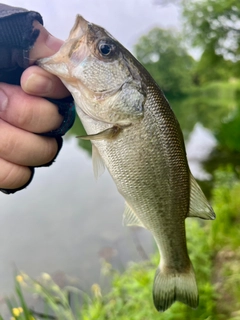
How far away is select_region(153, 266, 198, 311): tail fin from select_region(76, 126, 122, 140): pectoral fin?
3.20 feet

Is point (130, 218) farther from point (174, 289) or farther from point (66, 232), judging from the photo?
point (66, 232)

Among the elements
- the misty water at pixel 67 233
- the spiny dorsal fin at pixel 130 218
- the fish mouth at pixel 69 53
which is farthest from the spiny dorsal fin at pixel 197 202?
the misty water at pixel 67 233

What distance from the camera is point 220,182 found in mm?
8156

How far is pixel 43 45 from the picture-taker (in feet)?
5.36

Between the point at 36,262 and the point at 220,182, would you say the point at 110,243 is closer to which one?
the point at 36,262

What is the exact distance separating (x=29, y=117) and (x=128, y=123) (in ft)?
1.66

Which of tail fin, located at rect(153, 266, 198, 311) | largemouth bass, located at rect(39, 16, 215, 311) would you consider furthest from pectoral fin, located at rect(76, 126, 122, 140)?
tail fin, located at rect(153, 266, 198, 311)

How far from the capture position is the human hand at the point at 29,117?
1.58 meters

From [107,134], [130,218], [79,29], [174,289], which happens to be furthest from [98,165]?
[174,289]

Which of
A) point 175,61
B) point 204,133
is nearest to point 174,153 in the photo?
point 204,133

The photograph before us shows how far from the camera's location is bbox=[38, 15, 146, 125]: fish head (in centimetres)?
175

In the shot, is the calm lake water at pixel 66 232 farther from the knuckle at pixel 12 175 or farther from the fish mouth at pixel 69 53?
the fish mouth at pixel 69 53

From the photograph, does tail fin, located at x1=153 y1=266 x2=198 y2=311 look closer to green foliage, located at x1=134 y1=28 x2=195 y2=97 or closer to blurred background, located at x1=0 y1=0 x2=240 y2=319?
blurred background, located at x1=0 y1=0 x2=240 y2=319

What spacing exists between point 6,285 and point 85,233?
Result: 2353 mm
